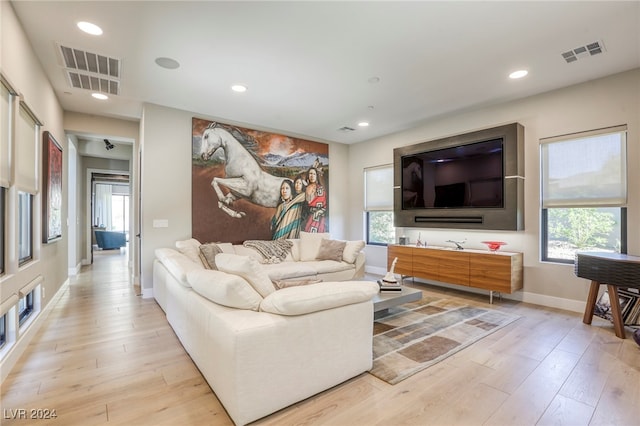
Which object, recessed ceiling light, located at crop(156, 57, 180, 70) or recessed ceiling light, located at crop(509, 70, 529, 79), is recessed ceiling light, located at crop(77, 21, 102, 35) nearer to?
recessed ceiling light, located at crop(156, 57, 180, 70)

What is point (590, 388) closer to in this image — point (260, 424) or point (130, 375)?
point (260, 424)

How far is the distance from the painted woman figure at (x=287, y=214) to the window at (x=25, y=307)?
327 cm

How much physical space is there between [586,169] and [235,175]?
195 inches

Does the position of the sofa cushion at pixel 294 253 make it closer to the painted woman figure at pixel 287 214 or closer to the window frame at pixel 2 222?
the painted woman figure at pixel 287 214

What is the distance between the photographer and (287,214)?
5777 mm

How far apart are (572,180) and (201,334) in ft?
15.0

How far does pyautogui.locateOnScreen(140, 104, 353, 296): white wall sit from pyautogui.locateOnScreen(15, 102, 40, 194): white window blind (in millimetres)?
1284

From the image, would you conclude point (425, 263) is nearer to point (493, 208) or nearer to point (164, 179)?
point (493, 208)

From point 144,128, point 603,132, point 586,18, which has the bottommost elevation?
point 603,132

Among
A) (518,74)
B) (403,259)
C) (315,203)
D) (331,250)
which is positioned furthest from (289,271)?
(518,74)

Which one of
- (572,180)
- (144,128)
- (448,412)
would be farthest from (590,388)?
(144,128)

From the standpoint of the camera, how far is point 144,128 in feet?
14.4

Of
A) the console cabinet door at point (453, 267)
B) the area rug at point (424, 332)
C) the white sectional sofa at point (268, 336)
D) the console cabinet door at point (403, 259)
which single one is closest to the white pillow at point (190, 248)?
the white sectional sofa at point (268, 336)

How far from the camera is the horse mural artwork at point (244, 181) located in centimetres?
484
